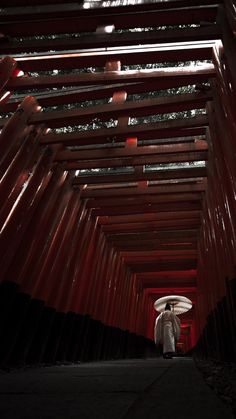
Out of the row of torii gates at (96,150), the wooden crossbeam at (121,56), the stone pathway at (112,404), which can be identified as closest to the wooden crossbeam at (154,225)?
the row of torii gates at (96,150)

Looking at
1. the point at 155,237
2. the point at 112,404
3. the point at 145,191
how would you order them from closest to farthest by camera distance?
the point at 112,404
the point at 145,191
the point at 155,237

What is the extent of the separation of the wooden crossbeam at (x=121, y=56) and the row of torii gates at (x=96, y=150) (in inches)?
0.6

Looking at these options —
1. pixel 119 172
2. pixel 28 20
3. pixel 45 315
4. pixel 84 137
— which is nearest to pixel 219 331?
pixel 45 315

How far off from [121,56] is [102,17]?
0.57m

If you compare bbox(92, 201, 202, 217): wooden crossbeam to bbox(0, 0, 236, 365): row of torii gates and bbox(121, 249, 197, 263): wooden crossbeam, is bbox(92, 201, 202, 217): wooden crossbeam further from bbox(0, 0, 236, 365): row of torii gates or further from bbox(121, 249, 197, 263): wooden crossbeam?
bbox(121, 249, 197, 263): wooden crossbeam

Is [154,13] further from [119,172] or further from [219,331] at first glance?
[219,331]

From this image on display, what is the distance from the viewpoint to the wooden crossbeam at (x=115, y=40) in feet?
13.8

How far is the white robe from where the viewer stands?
11.3 meters

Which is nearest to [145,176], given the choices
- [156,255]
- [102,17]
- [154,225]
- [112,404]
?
[154,225]

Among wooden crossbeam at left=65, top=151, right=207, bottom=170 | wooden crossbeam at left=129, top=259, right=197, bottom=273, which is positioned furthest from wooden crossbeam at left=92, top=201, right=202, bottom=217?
wooden crossbeam at left=129, top=259, right=197, bottom=273

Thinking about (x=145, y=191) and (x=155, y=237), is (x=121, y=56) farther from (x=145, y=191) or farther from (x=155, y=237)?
(x=155, y=237)

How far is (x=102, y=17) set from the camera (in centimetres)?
425

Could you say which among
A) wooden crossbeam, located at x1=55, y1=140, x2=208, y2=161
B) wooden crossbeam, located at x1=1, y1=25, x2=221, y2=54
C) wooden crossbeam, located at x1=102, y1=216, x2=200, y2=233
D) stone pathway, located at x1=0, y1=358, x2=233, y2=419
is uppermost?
wooden crossbeam, located at x1=102, y1=216, x2=200, y2=233

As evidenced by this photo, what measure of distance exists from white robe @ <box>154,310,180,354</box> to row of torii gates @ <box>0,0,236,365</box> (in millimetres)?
2627
